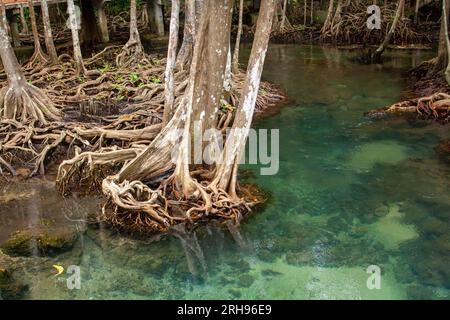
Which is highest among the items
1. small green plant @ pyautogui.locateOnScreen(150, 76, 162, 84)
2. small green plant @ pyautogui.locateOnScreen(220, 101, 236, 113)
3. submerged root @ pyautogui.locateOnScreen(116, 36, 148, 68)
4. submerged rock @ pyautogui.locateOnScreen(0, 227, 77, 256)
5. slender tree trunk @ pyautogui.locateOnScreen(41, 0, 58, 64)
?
slender tree trunk @ pyautogui.locateOnScreen(41, 0, 58, 64)

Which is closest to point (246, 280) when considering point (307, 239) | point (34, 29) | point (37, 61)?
point (307, 239)

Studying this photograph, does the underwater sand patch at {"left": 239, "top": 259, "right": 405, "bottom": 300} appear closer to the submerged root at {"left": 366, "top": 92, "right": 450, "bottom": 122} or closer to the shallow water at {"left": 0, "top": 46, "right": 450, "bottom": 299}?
the shallow water at {"left": 0, "top": 46, "right": 450, "bottom": 299}

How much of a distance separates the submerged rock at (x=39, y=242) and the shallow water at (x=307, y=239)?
0.16m

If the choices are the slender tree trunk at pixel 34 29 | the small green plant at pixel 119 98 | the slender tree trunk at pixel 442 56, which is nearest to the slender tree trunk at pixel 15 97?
the small green plant at pixel 119 98

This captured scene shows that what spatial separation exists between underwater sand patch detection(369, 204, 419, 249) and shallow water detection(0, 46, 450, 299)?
0.02 m

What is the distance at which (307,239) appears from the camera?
609 cm

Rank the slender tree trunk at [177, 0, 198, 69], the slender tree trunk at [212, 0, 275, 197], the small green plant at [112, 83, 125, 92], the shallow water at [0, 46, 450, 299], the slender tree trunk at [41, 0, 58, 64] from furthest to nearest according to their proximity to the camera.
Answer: the slender tree trunk at [41, 0, 58, 64], the small green plant at [112, 83, 125, 92], the slender tree trunk at [177, 0, 198, 69], the slender tree trunk at [212, 0, 275, 197], the shallow water at [0, 46, 450, 299]

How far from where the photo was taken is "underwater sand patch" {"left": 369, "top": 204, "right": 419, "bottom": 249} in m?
5.99

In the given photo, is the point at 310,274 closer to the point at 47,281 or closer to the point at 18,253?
the point at 47,281

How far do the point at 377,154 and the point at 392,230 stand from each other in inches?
105

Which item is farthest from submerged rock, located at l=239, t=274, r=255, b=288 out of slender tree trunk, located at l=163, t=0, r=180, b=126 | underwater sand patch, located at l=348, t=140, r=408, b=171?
underwater sand patch, located at l=348, t=140, r=408, b=171

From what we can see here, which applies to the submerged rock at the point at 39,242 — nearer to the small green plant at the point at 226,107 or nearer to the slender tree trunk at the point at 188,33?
the small green plant at the point at 226,107

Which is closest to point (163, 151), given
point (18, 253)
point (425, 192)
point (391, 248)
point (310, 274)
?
point (18, 253)

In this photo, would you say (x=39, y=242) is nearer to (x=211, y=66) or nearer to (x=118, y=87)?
(x=211, y=66)
